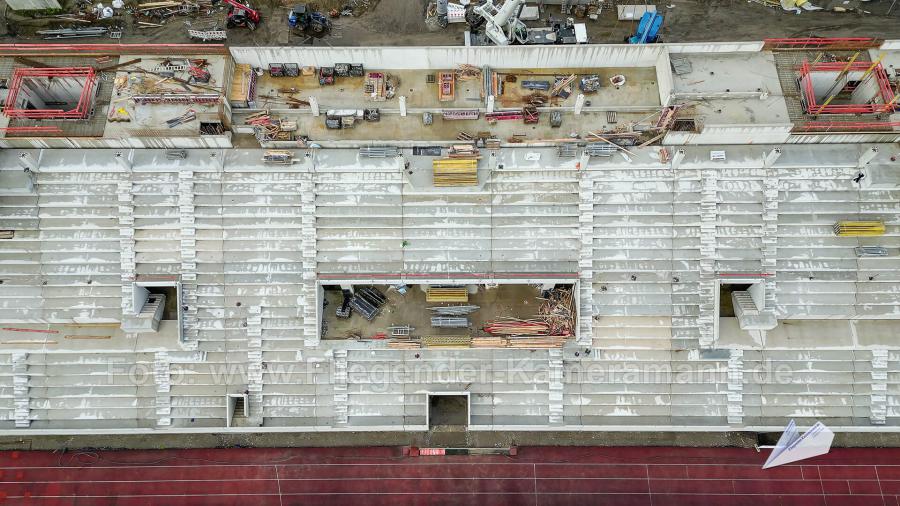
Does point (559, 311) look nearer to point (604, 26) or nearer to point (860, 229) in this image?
point (860, 229)

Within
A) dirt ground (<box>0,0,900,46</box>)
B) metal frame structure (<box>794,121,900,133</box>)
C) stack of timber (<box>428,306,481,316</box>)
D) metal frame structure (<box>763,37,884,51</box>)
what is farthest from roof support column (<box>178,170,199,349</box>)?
metal frame structure (<box>763,37,884,51</box>)

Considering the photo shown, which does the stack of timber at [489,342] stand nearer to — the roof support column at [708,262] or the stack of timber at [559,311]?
the stack of timber at [559,311]

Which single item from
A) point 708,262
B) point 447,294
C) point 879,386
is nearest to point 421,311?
point 447,294

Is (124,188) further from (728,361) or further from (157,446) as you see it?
(728,361)

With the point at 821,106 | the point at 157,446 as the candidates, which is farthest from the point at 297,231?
the point at 821,106

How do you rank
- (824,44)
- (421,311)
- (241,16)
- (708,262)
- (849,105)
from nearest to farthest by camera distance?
(708,262), (849,105), (421,311), (824,44), (241,16)

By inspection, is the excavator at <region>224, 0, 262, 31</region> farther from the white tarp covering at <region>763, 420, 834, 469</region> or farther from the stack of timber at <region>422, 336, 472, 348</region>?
the white tarp covering at <region>763, 420, 834, 469</region>

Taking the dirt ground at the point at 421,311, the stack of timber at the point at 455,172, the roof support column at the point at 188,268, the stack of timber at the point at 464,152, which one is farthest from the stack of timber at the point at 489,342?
the roof support column at the point at 188,268
